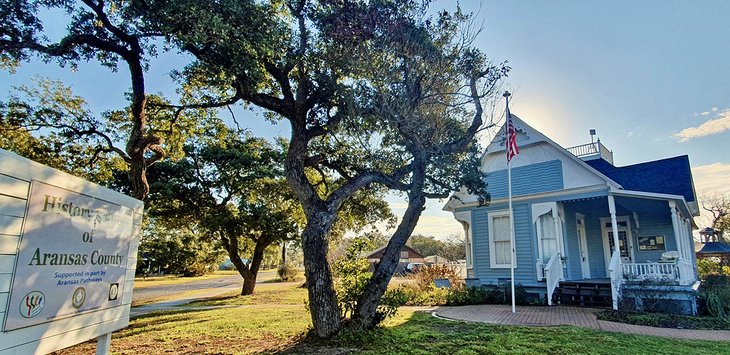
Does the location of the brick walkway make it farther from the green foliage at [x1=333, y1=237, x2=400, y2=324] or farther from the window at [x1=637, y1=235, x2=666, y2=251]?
the window at [x1=637, y1=235, x2=666, y2=251]

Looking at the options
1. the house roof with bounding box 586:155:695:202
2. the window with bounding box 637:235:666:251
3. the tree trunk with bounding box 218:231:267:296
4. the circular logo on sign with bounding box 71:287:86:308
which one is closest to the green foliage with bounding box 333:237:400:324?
the circular logo on sign with bounding box 71:287:86:308

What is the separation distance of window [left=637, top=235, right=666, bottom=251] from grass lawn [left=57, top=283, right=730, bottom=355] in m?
8.41

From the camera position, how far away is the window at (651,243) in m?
13.8

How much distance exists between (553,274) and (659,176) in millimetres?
5549

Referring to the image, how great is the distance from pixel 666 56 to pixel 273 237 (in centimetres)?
1547

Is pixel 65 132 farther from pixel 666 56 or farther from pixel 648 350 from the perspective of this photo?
pixel 666 56

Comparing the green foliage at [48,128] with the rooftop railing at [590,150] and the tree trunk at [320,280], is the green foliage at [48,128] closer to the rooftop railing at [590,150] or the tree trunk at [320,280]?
the tree trunk at [320,280]

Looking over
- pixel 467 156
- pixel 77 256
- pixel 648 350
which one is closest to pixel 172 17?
pixel 77 256

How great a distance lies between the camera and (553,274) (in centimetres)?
1198

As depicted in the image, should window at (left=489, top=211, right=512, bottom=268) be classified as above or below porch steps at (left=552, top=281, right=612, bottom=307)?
above

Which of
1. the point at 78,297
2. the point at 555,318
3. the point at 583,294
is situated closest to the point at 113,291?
the point at 78,297

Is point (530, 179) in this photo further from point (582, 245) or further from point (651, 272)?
point (651, 272)

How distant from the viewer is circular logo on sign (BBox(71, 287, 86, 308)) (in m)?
3.62

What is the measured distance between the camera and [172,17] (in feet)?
20.0
